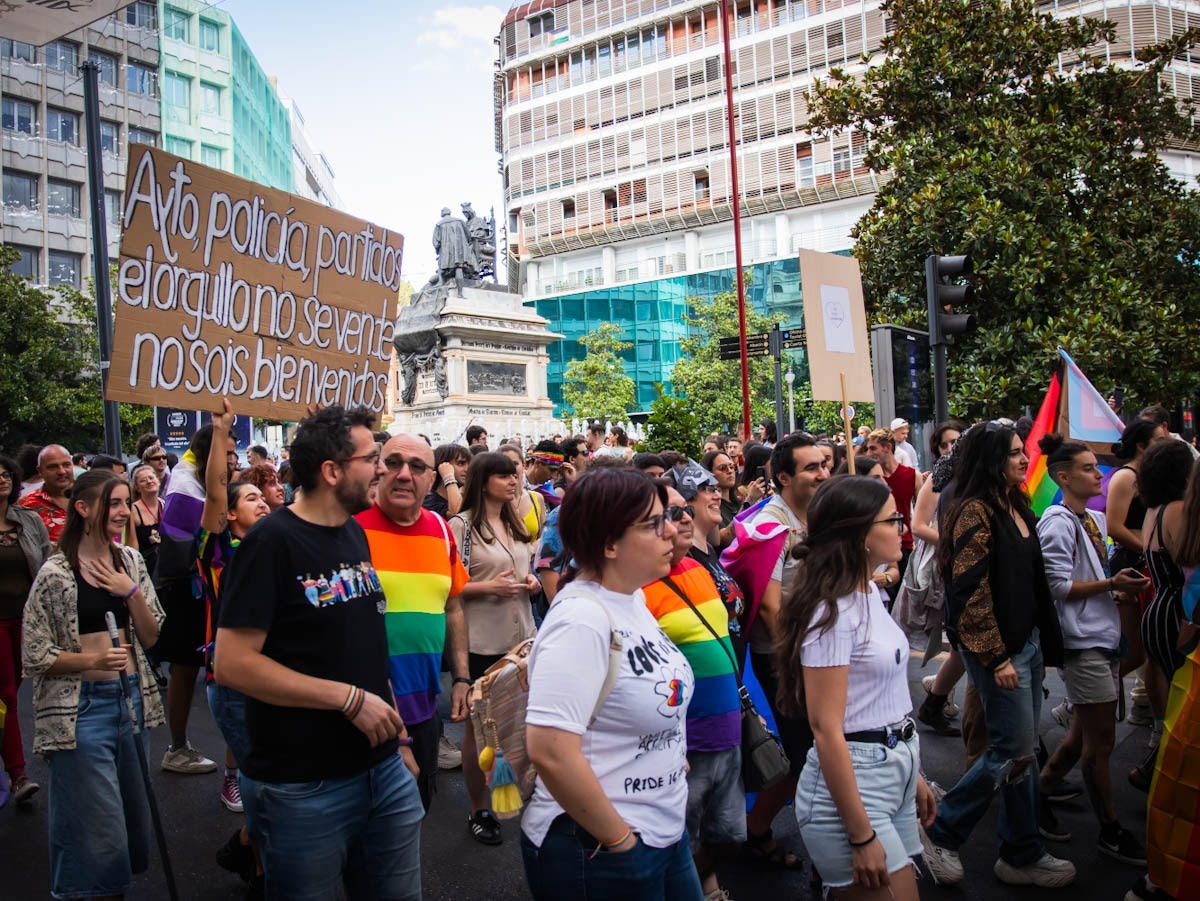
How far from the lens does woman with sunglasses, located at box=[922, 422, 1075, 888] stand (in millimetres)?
3908

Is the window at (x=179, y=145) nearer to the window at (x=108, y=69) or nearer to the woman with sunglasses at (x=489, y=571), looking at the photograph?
the window at (x=108, y=69)

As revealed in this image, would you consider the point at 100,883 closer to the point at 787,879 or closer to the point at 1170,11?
→ the point at 787,879

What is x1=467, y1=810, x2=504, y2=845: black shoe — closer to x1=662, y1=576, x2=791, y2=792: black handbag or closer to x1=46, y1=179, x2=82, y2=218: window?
x1=662, y1=576, x2=791, y2=792: black handbag

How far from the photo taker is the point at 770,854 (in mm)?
4391

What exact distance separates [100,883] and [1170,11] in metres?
47.3

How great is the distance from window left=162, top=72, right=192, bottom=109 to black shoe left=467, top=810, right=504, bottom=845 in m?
49.4

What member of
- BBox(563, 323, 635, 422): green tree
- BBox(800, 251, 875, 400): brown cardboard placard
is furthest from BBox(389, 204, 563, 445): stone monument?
BBox(563, 323, 635, 422): green tree

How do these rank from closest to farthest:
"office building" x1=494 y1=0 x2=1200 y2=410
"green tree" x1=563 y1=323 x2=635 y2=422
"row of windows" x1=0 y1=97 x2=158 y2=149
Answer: "row of windows" x1=0 y1=97 x2=158 y2=149 < "green tree" x1=563 y1=323 x2=635 y2=422 < "office building" x1=494 y1=0 x2=1200 y2=410

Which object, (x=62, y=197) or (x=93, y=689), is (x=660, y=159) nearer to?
(x=62, y=197)

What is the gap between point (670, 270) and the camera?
5331cm

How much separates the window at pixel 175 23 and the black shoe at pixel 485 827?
50541mm

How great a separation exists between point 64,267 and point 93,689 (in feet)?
136

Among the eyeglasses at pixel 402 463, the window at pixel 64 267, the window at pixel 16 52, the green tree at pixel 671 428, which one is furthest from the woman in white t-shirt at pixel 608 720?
the window at pixel 16 52

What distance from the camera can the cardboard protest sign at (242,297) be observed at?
4.24 meters
